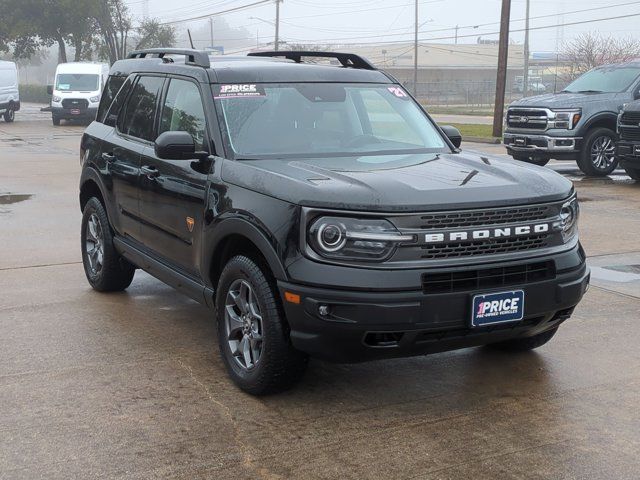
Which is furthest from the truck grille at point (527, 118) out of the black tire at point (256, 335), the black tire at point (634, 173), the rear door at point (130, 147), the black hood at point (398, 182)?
the black tire at point (256, 335)

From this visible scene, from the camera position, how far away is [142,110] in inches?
260

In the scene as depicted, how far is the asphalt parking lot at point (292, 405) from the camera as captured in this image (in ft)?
13.4

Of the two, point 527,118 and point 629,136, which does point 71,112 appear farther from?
point 629,136

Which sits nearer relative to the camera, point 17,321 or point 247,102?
point 247,102

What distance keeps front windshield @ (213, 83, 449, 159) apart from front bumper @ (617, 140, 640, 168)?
922cm

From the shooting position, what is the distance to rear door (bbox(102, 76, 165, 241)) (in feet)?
20.9

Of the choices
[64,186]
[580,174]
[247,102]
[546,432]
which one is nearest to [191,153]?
[247,102]

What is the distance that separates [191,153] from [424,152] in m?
1.47

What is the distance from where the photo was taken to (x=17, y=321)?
645 cm

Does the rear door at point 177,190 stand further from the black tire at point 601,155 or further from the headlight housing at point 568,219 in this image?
the black tire at point 601,155

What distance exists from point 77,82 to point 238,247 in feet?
101

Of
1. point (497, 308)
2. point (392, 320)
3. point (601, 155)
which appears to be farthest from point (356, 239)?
point (601, 155)

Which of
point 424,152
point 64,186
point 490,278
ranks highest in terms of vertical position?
point 424,152

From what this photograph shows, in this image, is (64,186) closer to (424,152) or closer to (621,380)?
(424,152)
